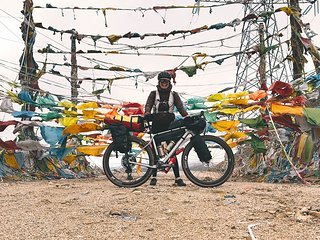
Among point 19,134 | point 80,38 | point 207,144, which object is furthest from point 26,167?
point 80,38

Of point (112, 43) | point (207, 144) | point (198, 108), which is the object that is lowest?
point (207, 144)

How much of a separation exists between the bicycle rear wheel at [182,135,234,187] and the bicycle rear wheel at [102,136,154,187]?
0.59 meters

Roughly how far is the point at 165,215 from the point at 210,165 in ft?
8.93

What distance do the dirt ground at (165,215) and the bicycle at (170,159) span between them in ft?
2.30

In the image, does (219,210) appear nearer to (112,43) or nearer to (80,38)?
(112,43)

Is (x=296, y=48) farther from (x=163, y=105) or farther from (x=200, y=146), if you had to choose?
(x=200, y=146)

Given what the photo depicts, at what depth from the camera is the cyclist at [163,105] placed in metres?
6.87

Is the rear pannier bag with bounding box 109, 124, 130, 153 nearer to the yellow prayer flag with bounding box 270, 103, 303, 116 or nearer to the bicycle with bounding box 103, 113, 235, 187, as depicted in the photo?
the bicycle with bounding box 103, 113, 235, 187

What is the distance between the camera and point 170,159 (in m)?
6.85

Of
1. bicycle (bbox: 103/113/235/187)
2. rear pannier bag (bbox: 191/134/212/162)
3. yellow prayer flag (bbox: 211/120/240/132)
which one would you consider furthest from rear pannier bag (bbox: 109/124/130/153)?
yellow prayer flag (bbox: 211/120/240/132)

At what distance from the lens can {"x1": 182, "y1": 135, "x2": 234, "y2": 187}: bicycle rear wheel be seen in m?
6.55

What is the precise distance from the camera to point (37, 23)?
1413 cm

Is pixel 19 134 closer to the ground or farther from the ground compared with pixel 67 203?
farther from the ground

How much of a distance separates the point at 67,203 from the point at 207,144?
8.31ft
